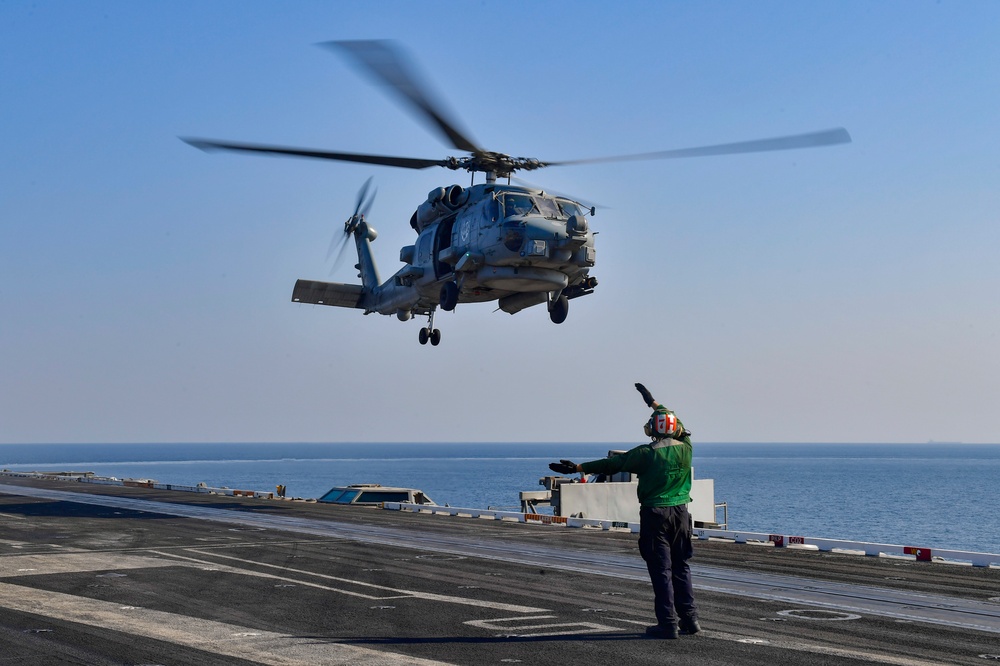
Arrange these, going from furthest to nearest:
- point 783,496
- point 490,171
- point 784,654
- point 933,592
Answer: point 783,496
point 490,171
point 933,592
point 784,654

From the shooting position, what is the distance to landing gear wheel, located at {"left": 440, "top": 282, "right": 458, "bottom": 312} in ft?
107

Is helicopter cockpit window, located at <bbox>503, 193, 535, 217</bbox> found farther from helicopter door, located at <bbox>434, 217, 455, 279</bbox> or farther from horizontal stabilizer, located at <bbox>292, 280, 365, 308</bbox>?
horizontal stabilizer, located at <bbox>292, 280, 365, 308</bbox>

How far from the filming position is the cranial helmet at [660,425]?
402 inches

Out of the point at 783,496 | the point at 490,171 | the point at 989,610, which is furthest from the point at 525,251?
the point at 783,496

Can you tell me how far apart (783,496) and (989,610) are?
5065 inches

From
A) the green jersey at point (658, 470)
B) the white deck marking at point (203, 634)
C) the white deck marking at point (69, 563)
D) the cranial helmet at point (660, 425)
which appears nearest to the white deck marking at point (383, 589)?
the white deck marking at point (69, 563)

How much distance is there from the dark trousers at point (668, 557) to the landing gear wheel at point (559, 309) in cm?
2276

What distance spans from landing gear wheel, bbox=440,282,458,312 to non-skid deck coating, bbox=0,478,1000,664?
10.6m

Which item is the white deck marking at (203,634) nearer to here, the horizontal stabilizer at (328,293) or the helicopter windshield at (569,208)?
the helicopter windshield at (569,208)

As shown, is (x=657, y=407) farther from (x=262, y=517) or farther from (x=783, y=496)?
(x=783, y=496)

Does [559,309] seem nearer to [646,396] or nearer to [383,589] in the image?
[383,589]

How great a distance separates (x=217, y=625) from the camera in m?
10.8

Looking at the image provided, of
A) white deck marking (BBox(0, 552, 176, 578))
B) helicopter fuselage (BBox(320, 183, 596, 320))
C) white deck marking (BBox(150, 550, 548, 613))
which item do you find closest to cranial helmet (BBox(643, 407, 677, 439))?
white deck marking (BBox(150, 550, 548, 613))

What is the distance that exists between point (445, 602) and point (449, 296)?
20559 millimetres
